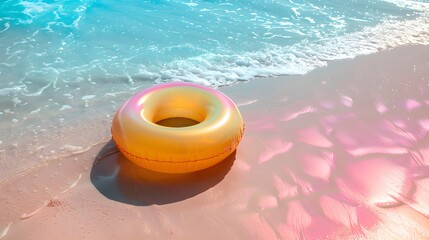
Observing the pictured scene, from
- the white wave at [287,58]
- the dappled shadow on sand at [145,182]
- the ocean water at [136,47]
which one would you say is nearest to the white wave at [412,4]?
the ocean water at [136,47]

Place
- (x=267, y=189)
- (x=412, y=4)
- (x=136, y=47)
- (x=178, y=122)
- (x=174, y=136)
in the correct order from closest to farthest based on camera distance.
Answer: (x=174, y=136) → (x=267, y=189) → (x=178, y=122) → (x=136, y=47) → (x=412, y=4)

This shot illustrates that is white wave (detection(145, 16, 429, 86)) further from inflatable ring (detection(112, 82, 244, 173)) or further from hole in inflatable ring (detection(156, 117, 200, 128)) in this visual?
inflatable ring (detection(112, 82, 244, 173))

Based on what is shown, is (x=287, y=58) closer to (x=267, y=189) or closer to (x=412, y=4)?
(x=267, y=189)

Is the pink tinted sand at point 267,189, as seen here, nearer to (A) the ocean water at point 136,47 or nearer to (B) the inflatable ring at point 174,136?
(B) the inflatable ring at point 174,136

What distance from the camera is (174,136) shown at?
298cm

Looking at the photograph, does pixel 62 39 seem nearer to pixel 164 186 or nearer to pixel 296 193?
pixel 164 186

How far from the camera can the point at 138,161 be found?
3119mm

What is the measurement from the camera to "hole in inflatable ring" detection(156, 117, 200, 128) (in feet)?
12.1

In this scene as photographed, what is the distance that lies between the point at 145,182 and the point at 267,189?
1.05 meters

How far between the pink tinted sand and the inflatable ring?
0.79ft

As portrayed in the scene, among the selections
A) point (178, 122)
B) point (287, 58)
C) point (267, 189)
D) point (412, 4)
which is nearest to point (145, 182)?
point (178, 122)

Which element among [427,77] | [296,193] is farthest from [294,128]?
[427,77]

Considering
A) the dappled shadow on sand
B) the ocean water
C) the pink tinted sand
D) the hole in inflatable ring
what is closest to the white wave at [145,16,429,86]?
the ocean water

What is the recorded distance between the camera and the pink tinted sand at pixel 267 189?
9.12 ft
